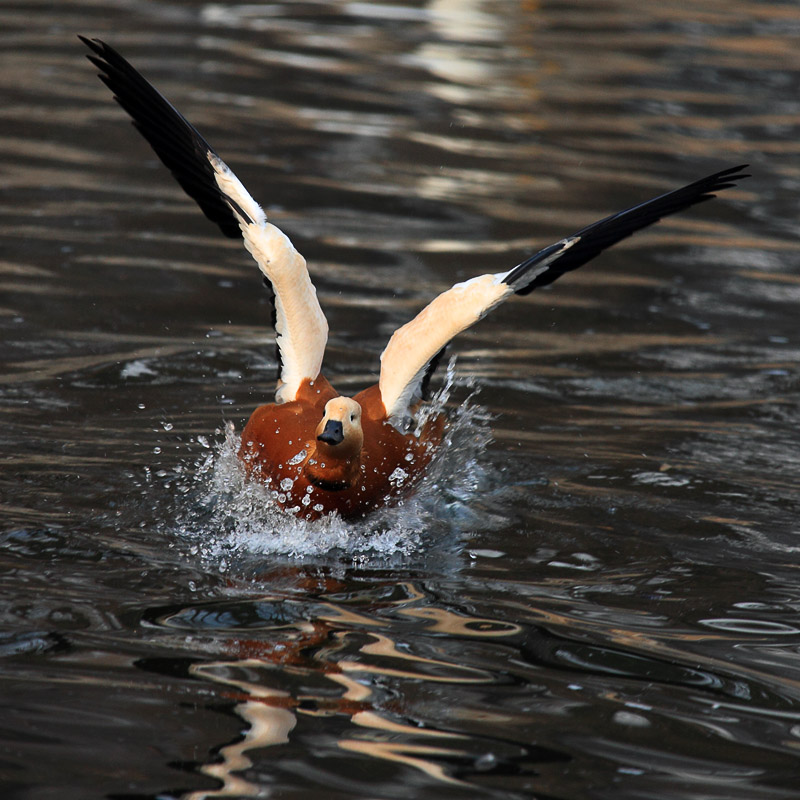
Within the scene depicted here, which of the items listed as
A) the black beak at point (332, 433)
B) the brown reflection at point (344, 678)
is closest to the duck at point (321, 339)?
the black beak at point (332, 433)

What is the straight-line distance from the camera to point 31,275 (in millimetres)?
8914

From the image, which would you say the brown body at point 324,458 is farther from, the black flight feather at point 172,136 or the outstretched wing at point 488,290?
the black flight feather at point 172,136

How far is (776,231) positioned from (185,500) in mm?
6906

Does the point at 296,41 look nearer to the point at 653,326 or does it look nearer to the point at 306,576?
the point at 653,326

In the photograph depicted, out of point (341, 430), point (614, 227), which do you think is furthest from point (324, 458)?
point (614, 227)

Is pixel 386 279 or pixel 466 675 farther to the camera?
pixel 386 279

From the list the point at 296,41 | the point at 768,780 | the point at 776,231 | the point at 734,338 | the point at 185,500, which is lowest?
the point at 768,780

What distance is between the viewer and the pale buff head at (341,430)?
5344 mm

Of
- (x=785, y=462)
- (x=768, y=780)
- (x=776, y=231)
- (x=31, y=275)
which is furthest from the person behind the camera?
(x=776, y=231)

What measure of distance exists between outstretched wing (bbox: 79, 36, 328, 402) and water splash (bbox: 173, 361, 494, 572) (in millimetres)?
492

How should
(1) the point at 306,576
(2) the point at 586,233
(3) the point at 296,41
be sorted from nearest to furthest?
(1) the point at 306,576, (2) the point at 586,233, (3) the point at 296,41

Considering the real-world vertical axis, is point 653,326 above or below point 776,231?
below

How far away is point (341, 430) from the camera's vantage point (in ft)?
17.6

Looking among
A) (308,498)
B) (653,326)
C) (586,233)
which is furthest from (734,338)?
(308,498)
